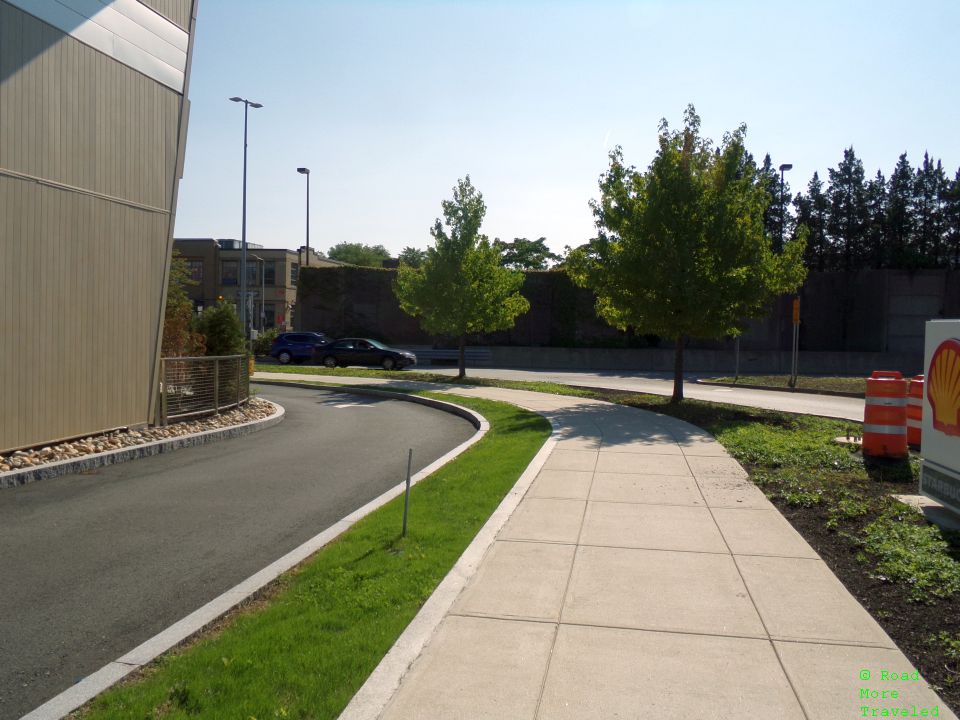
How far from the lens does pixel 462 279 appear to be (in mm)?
27516

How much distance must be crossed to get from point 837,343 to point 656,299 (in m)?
31.0

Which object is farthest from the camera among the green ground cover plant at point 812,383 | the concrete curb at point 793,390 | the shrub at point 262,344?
the shrub at point 262,344

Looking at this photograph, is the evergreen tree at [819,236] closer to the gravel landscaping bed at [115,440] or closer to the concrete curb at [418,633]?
the gravel landscaping bed at [115,440]

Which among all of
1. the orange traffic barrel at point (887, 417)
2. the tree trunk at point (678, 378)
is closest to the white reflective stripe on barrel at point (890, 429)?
the orange traffic barrel at point (887, 417)

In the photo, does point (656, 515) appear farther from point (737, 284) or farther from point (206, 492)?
point (737, 284)

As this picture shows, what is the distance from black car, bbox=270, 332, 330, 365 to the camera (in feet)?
134

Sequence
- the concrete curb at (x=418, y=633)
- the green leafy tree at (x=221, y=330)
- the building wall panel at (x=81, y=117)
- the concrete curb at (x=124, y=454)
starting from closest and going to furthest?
1. the concrete curb at (x=418, y=633)
2. the concrete curb at (x=124, y=454)
3. the building wall panel at (x=81, y=117)
4. the green leafy tree at (x=221, y=330)

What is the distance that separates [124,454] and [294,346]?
29478 mm

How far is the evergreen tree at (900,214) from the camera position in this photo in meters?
46.8

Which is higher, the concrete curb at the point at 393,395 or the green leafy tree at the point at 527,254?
the green leafy tree at the point at 527,254

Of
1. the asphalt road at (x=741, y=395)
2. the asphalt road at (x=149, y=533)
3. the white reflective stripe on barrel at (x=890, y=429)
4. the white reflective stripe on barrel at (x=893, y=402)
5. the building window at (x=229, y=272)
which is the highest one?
the building window at (x=229, y=272)

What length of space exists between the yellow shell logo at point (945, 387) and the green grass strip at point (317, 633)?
14.1 feet

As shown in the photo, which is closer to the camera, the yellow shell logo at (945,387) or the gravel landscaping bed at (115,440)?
the yellow shell logo at (945,387)

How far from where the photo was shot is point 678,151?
61.8 ft
